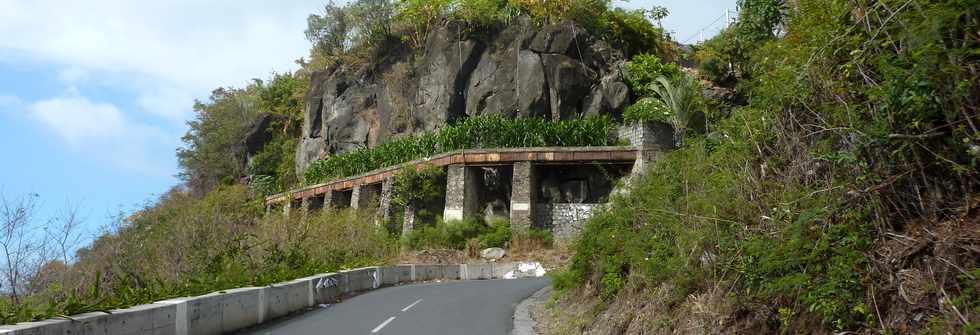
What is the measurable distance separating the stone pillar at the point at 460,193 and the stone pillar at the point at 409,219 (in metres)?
1.80

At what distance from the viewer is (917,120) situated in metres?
5.53

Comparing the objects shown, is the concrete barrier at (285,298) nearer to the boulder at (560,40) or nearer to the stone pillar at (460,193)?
the stone pillar at (460,193)

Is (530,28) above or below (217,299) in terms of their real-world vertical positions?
above

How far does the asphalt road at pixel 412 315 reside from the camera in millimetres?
12234

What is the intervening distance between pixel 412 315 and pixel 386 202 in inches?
909

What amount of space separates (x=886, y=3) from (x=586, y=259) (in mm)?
7380

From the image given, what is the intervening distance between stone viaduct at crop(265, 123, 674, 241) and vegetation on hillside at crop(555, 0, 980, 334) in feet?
73.7

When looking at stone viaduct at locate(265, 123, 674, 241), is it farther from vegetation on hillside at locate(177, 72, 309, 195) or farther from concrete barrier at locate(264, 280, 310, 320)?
vegetation on hillside at locate(177, 72, 309, 195)

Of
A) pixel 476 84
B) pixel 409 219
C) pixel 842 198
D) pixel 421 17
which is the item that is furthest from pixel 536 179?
pixel 842 198

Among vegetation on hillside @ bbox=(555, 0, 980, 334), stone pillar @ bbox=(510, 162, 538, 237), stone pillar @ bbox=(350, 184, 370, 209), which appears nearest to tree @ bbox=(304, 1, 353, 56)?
stone pillar @ bbox=(350, 184, 370, 209)

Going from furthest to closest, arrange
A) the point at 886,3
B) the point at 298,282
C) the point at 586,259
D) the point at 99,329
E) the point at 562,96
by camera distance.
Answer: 1. the point at 562,96
2. the point at 298,282
3. the point at 586,259
4. the point at 99,329
5. the point at 886,3

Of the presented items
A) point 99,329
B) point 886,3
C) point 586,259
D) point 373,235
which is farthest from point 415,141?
point 886,3

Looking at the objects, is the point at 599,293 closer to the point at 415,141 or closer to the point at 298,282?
the point at 298,282

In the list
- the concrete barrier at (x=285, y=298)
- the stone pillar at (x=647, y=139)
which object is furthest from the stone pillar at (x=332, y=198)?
the concrete barrier at (x=285, y=298)
